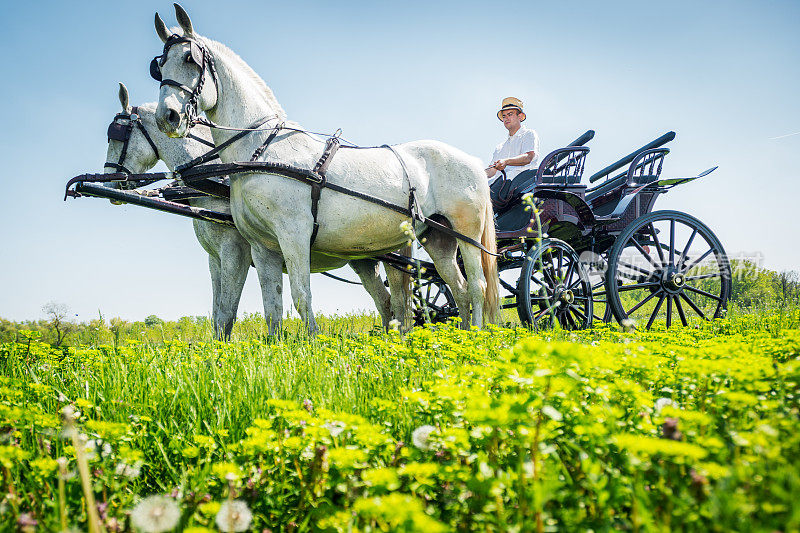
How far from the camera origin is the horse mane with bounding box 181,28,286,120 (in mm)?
4531

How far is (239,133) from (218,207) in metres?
1.29

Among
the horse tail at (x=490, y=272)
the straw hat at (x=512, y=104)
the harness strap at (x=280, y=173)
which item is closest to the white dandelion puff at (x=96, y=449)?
the harness strap at (x=280, y=173)

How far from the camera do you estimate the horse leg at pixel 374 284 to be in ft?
21.1

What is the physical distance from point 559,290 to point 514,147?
8.56 feet

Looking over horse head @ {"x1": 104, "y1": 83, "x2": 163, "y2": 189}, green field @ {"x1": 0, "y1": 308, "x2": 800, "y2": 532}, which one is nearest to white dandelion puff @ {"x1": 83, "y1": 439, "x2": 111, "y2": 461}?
green field @ {"x1": 0, "y1": 308, "x2": 800, "y2": 532}

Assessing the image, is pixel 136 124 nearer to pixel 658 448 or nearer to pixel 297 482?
pixel 297 482

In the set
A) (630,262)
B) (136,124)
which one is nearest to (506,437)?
(630,262)

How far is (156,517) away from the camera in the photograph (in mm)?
991

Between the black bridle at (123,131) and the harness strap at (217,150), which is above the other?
the black bridle at (123,131)

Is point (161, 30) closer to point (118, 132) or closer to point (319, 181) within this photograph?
point (118, 132)

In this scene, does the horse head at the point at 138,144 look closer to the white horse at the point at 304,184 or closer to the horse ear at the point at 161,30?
the white horse at the point at 304,184

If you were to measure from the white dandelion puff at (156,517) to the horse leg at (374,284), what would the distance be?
5386 mm

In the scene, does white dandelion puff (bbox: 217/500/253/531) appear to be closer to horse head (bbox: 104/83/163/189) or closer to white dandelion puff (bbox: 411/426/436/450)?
white dandelion puff (bbox: 411/426/436/450)

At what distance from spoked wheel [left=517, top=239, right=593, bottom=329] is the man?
56.8 inches
